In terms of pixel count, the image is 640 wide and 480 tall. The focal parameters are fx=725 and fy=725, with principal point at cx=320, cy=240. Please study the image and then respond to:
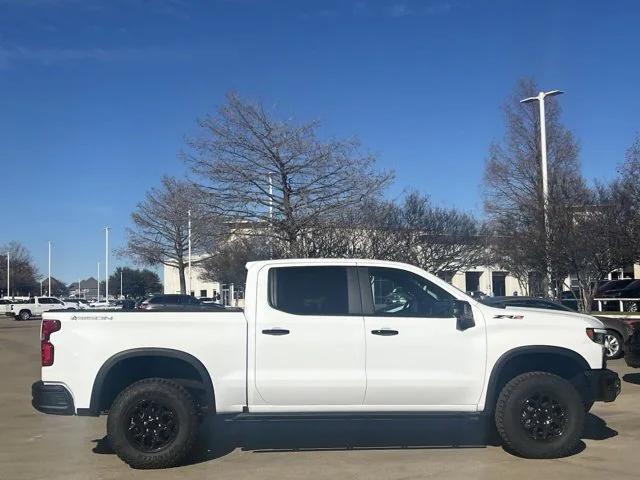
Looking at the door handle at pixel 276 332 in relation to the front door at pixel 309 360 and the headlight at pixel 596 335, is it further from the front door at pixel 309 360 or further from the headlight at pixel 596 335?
the headlight at pixel 596 335

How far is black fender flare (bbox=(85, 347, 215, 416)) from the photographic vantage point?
7.12 m

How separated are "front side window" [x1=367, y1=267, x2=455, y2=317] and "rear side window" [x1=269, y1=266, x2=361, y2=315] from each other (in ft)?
0.78

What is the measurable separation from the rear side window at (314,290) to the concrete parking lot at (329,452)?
1.15 metres

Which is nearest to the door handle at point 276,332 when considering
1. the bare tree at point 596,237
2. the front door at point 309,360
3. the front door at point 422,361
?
the front door at point 309,360

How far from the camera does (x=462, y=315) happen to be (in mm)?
7305

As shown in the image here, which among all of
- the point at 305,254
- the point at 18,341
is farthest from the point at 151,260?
the point at 305,254

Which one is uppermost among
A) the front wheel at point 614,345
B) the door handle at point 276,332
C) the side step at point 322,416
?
the door handle at point 276,332

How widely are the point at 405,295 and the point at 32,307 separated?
50.6 m

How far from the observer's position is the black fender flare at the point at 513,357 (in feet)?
24.2

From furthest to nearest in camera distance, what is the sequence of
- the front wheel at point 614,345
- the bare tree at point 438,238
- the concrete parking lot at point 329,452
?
the bare tree at point 438,238 → the front wheel at point 614,345 → the concrete parking lot at point 329,452

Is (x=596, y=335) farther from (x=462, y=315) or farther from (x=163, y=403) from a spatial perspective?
(x=163, y=403)

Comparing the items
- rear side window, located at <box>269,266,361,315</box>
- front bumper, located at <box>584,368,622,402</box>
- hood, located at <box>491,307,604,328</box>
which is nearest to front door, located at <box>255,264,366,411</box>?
rear side window, located at <box>269,266,361,315</box>

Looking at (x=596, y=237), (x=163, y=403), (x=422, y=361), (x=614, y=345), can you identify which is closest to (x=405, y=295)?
(x=422, y=361)

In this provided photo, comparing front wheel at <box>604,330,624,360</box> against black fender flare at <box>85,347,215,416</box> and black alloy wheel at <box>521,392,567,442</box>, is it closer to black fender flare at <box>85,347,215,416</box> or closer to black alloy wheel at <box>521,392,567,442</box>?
black alloy wheel at <box>521,392,567,442</box>
